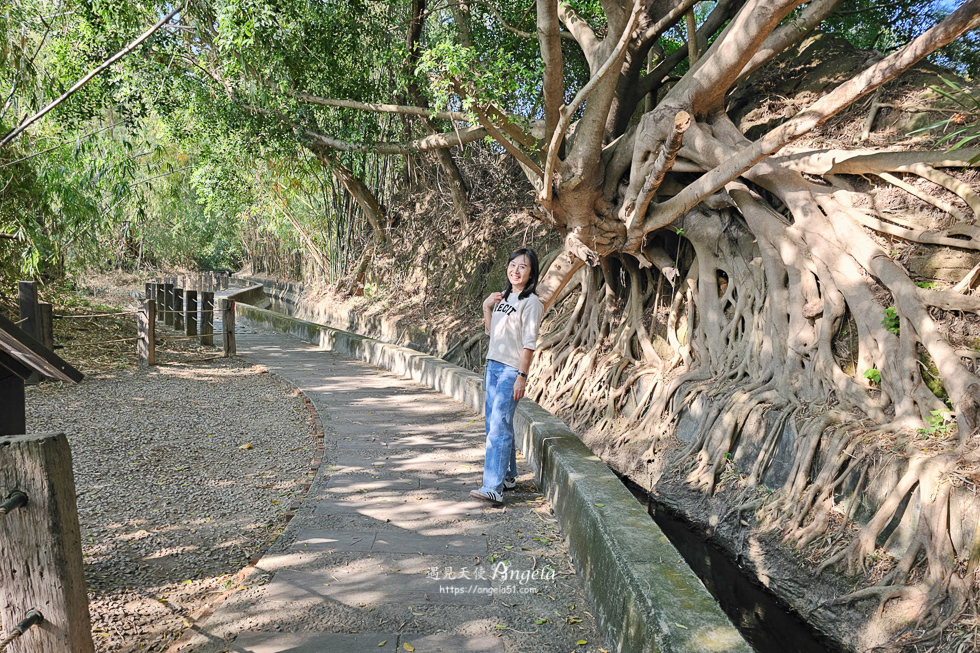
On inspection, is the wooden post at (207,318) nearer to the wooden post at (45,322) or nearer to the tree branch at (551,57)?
the wooden post at (45,322)

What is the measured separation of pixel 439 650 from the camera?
8.60ft

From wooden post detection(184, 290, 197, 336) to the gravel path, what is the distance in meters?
3.29

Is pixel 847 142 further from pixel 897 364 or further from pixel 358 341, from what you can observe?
pixel 358 341

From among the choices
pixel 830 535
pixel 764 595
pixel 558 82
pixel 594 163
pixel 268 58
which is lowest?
pixel 764 595

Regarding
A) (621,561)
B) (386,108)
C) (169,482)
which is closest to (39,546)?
(621,561)

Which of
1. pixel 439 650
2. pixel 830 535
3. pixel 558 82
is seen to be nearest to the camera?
pixel 439 650

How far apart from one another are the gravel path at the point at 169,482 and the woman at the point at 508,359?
137cm

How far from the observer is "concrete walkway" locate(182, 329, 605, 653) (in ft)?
8.87

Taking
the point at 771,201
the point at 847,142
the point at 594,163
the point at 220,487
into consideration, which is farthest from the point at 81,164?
the point at 847,142

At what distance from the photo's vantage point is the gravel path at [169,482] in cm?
303

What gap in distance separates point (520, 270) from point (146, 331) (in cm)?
739

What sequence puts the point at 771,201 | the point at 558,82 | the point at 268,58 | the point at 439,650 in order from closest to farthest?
the point at 439,650, the point at 558,82, the point at 771,201, the point at 268,58

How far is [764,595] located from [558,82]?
14.9 feet

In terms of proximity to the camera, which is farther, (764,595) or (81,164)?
(81,164)
